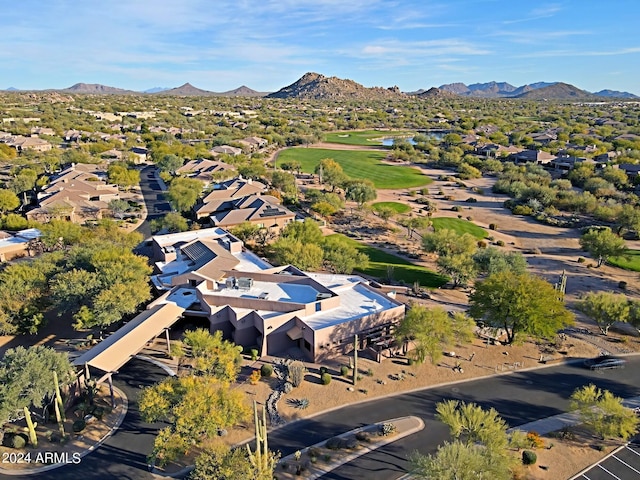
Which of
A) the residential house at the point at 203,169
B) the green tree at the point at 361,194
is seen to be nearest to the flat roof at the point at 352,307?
the green tree at the point at 361,194

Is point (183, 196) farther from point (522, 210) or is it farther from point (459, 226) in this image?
point (522, 210)

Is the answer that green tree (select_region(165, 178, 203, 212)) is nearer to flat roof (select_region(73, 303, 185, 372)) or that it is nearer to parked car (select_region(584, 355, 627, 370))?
flat roof (select_region(73, 303, 185, 372))

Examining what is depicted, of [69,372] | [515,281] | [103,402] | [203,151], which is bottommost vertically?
[103,402]

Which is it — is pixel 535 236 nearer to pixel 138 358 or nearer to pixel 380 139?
pixel 138 358

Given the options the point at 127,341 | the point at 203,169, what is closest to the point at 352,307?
the point at 127,341

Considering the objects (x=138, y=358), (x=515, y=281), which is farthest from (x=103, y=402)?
(x=515, y=281)

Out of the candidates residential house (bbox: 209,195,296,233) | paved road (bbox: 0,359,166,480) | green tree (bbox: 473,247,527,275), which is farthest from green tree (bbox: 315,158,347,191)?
paved road (bbox: 0,359,166,480)
